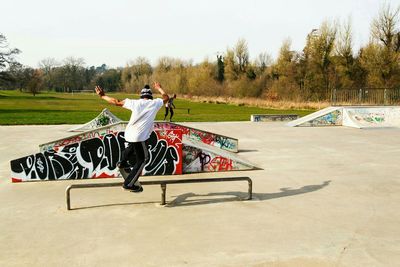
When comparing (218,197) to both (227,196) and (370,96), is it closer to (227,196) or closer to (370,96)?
(227,196)

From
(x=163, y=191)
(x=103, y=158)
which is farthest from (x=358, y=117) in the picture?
(x=163, y=191)

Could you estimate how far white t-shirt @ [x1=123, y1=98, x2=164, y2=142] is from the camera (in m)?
5.70

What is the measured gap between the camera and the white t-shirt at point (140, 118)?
5.70 meters

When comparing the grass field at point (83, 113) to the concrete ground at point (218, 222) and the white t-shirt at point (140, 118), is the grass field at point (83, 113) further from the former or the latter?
the white t-shirt at point (140, 118)

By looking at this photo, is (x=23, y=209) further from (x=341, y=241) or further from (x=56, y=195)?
(x=341, y=241)

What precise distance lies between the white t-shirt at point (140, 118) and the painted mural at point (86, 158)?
264 centimetres

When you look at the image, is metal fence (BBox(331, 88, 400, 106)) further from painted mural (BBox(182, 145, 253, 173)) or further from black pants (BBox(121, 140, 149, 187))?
black pants (BBox(121, 140, 149, 187))

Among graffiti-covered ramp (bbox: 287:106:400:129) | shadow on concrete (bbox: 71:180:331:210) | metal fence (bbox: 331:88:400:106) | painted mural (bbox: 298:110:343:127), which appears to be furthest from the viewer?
metal fence (bbox: 331:88:400:106)

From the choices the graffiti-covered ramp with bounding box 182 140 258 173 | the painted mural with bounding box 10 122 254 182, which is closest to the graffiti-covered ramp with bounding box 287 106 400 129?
the graffiti-covered ramp with bounding box 182 140 258 173

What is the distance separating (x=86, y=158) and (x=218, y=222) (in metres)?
4.01

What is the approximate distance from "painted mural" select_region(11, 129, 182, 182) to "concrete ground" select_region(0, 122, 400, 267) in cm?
29

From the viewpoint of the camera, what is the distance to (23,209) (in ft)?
20.1

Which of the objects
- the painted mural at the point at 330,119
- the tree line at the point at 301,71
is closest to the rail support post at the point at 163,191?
the painted mural at the point at 330,119

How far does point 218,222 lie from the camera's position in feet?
17.9
